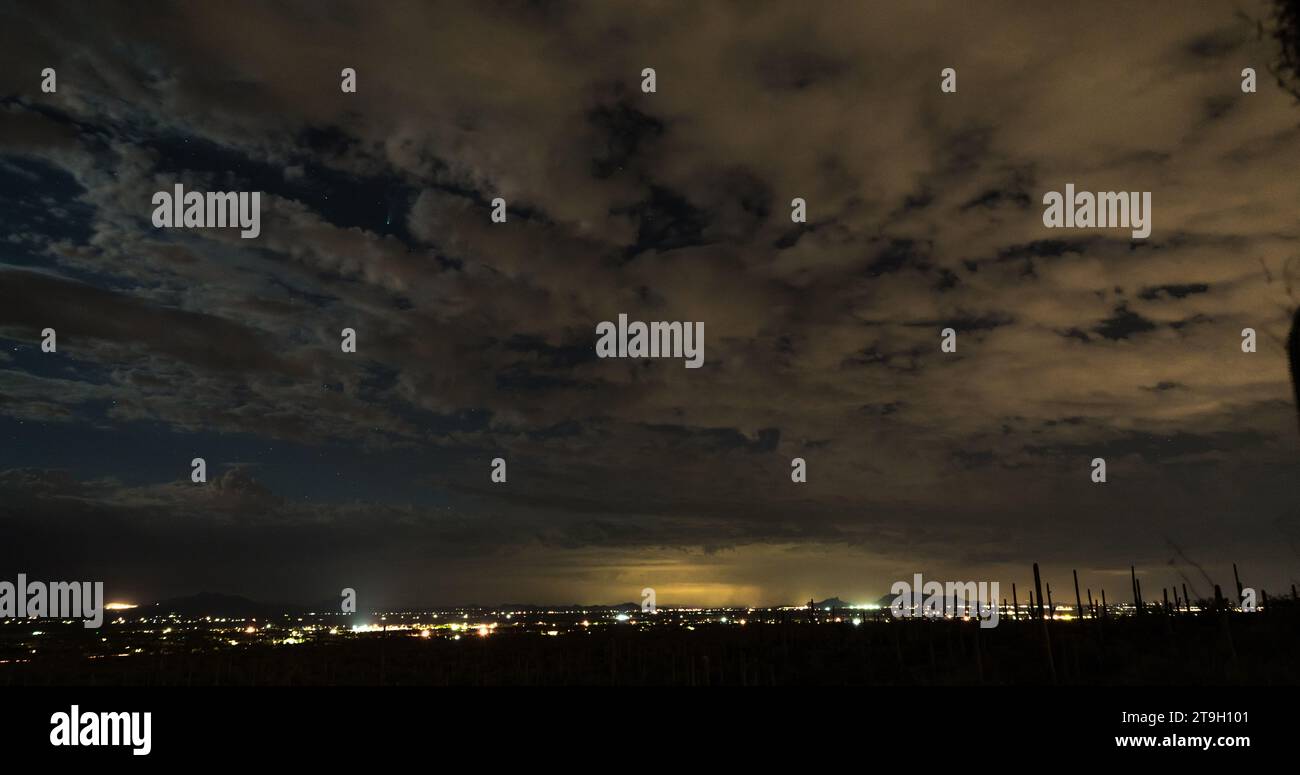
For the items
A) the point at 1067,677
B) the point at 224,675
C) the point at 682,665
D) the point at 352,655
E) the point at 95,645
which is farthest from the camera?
the point at 95,645

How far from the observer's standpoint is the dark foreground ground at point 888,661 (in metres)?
28.0

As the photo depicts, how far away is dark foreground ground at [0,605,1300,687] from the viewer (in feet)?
91.9

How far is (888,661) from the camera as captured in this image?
132 feet
